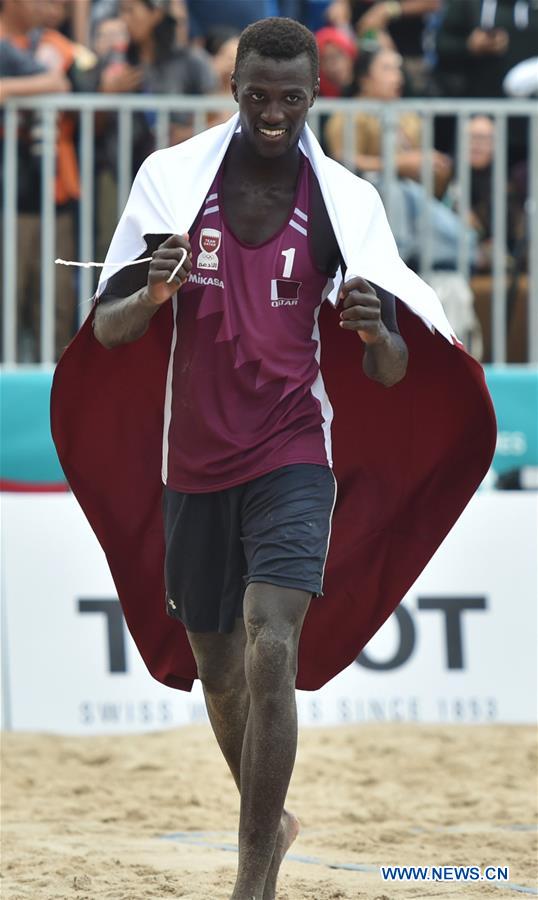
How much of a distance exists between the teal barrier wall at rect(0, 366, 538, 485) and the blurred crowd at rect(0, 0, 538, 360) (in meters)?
0.42

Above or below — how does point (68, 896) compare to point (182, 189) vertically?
below

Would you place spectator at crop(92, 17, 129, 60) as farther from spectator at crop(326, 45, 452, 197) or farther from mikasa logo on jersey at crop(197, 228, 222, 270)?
mikasa logo on jersey at crop(197, 228, 222, 270)

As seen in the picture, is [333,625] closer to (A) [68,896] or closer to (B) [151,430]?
(B) [151,430]

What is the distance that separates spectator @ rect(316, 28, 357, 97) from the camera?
996cm

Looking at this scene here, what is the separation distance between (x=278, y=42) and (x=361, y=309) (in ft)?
2.55

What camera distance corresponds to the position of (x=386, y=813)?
20.7 feet

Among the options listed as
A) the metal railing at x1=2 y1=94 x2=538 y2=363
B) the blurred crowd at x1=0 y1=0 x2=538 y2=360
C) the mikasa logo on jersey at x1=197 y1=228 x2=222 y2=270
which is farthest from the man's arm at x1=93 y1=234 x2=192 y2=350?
the blurred crowd at x1=0 y1=0 x2=538 y2=360

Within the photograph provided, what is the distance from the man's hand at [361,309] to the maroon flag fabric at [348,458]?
58 cm

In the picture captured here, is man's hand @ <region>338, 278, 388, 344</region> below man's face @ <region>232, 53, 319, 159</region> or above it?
below

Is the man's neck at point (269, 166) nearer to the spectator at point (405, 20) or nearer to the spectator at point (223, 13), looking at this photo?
the spectator at point (223, 13)

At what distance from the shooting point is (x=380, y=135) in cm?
934

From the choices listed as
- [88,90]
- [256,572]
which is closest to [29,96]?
[88,90]

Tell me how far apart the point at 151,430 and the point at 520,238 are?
555 cm

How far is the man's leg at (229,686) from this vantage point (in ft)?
14.7
